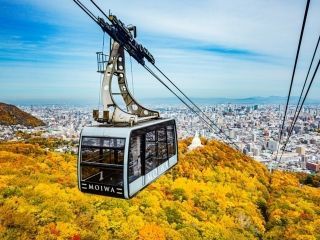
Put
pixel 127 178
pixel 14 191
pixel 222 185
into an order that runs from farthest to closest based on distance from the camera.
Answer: pixel 222 185
pixel 14 191
pixel 127 178

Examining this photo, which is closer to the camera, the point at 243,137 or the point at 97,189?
the point at 97,189

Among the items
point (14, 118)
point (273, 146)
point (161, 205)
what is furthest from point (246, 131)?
point (161, 205)

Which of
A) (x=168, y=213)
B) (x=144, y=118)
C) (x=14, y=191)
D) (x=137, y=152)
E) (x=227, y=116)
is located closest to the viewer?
(x=137, y=152)

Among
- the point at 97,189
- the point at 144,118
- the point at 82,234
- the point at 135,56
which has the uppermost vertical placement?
the point at 135,56

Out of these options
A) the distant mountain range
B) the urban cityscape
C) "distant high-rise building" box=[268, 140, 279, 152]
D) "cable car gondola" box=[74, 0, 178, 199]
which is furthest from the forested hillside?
"distant high-rise building" box=[268, 140, 279, 152]

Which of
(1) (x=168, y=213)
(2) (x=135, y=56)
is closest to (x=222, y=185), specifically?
(1) (x=168, y=213)

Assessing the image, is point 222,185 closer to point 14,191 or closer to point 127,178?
point 14,191
